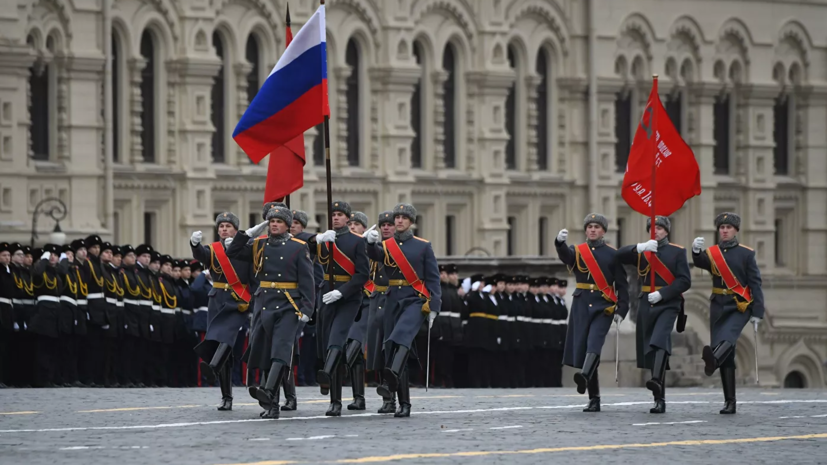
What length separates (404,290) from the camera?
19.5 metres

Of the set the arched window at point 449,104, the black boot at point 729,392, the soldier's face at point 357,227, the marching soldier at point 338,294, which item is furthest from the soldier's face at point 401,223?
the arched window at point 449,104

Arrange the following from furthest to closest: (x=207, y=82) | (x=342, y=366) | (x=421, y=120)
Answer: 1. (x=421, y=120)
2. (x=207, y=82)
3. (x=342, y=366)

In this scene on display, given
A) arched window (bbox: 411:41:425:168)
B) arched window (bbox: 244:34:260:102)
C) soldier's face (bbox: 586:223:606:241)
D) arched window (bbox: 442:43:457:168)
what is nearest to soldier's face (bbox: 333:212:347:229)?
soldier's face (bbox: 586:223:606:241)

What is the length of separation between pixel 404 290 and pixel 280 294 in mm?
1279

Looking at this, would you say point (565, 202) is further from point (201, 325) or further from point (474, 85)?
point (201, 325)

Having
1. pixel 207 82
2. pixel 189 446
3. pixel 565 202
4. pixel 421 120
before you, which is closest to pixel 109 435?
pixel 189 446

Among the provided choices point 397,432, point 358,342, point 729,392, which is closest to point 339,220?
point 358,342

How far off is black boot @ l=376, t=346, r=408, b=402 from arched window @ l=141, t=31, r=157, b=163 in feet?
66.2

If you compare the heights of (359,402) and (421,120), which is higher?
(421,120)

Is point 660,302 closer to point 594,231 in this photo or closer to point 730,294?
point 730,294

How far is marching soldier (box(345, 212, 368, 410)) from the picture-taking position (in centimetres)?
1941

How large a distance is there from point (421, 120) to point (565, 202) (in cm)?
443

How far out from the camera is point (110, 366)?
25.3 m

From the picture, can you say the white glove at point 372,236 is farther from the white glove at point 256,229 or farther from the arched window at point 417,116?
the arched window at point 417,116
